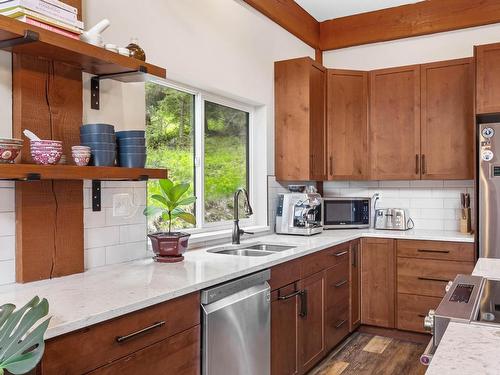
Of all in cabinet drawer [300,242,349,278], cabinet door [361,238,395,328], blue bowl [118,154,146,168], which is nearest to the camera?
blue bowl [118,154,146,168]

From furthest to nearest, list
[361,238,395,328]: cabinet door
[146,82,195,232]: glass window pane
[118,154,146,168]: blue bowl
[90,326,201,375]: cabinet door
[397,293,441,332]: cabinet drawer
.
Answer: [361,238,395,328]: cabinet door, [397,293,441,332]: cabinet drawer, [146,82,195,232]: glass window pane, [118,154,146,168]: blue bowl, [90,326,201,375]: cabinet door

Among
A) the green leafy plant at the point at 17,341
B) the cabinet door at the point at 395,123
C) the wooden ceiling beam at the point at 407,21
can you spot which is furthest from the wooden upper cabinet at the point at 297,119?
the green leafy plant at the point at 17,341

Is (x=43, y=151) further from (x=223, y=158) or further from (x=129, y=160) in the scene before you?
(x=223, y=158)

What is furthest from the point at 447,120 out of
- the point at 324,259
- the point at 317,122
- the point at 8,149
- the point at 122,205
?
the point at 8,149

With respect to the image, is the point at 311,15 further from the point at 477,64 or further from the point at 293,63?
the point at 477,64

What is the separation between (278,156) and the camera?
3.95 m

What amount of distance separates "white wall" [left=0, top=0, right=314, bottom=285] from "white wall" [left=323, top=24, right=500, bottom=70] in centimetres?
105

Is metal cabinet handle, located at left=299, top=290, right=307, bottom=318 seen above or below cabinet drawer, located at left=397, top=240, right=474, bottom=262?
below

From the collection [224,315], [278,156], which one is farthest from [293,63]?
[224,315]

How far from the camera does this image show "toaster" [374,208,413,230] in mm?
4105

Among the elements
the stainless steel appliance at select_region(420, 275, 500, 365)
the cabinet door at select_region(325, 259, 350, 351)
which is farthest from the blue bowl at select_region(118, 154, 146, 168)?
the cabinet door at select_region(325, 259, 350, 351)

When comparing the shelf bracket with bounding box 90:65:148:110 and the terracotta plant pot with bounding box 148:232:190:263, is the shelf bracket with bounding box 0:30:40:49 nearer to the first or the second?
the shelf bracket with bounding box 90:65:148:110

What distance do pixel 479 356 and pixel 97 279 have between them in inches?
60.1

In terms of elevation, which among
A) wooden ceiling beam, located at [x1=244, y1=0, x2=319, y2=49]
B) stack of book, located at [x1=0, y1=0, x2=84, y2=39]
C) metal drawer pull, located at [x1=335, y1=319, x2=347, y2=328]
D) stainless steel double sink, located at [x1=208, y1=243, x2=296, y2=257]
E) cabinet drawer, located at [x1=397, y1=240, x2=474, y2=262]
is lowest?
metal drawer pull, located at [x1=335, y1=319, x2=347, y2=328]
